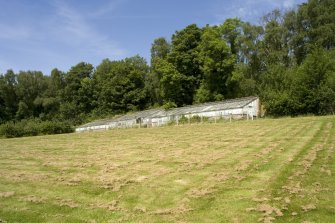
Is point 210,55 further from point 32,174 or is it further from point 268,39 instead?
point 32,174

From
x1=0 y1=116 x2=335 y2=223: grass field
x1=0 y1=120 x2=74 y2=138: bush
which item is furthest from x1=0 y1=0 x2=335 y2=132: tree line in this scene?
x1=0 y1=116 x2=335 y2=223: grass field

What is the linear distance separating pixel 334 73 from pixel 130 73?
163 feet

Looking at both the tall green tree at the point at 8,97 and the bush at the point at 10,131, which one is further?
the tall green tree at the point at 8,97

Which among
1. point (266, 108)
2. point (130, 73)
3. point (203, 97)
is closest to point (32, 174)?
point (266, 108)

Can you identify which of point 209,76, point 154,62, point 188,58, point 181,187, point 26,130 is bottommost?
point 181,187

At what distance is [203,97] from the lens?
5431 cm

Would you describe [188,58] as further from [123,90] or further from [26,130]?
[26,130]

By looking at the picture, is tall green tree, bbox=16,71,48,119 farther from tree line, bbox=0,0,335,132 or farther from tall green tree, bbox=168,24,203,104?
tall green tree, bbox=168,24,203,104

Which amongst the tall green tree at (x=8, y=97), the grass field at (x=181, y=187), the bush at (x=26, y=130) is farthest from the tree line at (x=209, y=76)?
the grass field at (x=181, y=187)

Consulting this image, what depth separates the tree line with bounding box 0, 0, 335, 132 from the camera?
3759 cm

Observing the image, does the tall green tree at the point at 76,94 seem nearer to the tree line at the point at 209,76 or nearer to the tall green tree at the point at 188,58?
the tree line at the point at 209,76

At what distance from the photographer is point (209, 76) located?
2119 inches

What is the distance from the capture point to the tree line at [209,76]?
123 feet

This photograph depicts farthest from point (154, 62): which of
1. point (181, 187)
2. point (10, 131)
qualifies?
point (181, 187)
